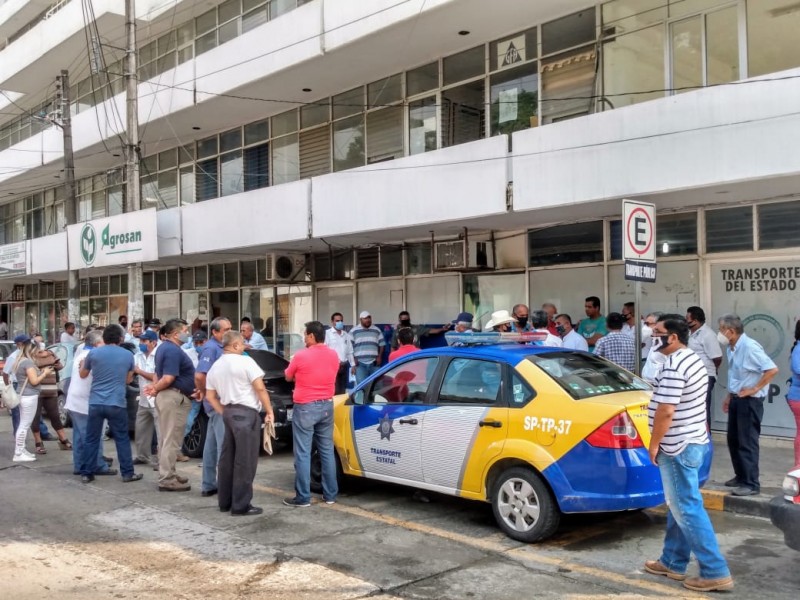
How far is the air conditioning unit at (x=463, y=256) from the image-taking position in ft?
41.3

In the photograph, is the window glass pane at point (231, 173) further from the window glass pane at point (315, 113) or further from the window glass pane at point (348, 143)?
the window glass pane at point (348, 143)

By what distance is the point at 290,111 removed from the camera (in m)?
16.5

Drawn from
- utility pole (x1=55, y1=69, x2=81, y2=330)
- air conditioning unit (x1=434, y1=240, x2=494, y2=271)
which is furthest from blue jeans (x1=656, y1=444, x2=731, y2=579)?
utility pole (x1=55, y1=69, x2=81, y2=330)

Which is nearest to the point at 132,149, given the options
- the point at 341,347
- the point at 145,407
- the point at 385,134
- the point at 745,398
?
the point at 385,134

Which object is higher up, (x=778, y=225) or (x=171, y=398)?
(x=778, y=225)

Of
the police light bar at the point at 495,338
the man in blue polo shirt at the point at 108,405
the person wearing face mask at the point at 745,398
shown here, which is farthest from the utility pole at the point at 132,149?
the person wearing face mask at the point at 745,398

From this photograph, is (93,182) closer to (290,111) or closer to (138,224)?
(138,224)

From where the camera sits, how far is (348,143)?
15188 mm

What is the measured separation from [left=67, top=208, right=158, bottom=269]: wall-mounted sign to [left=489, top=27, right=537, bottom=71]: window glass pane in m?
8.26

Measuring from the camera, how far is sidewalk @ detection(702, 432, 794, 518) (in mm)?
6668

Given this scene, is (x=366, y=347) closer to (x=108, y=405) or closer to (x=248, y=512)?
(x=108, y=405)

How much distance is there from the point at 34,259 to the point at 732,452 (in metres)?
22.0

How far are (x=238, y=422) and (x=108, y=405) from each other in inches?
89.8

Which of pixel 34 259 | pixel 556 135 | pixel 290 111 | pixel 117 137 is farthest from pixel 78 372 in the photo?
pixel 34 259
